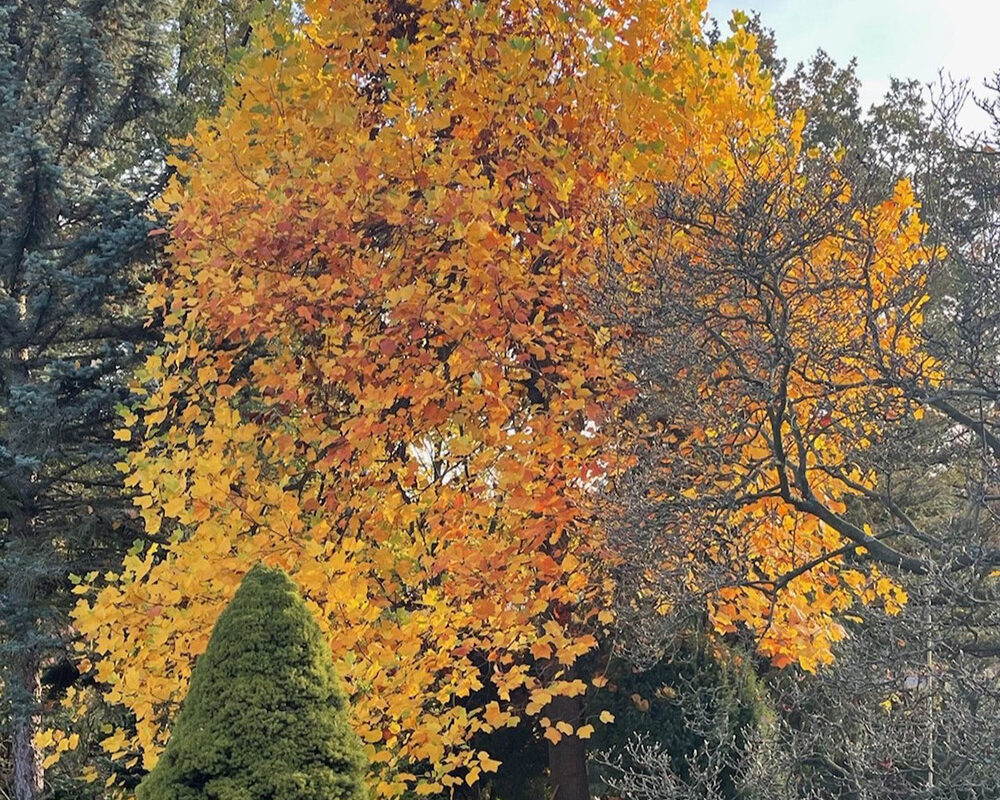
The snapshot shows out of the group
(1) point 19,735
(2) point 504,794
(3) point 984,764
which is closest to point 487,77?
(3) point 984,764

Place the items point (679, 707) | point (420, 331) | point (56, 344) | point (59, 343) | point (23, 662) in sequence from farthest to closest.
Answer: point (56, 344) → point (59, 343) → point (23, 662) → point (679, 707) → point (420, 331)

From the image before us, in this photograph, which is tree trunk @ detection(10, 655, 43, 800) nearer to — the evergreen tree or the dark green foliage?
the evergreen tree

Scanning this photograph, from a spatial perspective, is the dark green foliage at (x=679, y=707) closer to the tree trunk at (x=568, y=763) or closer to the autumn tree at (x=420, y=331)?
the tree trunk at (x=568, y=763)

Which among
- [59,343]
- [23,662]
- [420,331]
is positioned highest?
[59,343]

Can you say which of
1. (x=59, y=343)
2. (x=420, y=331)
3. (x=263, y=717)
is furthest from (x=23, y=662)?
(x=420, y=331)

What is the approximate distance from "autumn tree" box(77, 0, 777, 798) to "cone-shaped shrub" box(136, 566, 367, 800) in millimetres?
326

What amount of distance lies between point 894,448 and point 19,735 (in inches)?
351

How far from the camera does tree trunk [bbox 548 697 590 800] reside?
605 centimetres

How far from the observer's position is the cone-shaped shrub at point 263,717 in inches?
154

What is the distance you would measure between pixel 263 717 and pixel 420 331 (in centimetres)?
213

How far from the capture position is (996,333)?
4039mm

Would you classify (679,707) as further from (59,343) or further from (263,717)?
(59,343)

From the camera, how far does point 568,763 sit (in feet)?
20.0

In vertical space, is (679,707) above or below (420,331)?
below
